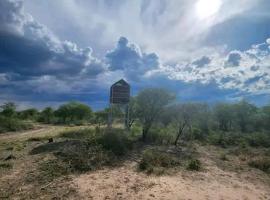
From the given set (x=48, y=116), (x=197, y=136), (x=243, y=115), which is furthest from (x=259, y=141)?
(x=48, y=116)

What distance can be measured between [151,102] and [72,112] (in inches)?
1701

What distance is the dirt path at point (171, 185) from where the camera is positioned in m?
7.57

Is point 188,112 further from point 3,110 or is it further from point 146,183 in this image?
point 3,110

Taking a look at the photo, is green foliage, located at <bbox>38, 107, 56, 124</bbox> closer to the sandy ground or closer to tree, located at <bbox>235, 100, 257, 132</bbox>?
tree, located at <bbox>235, 100, 257, 132</bbox>

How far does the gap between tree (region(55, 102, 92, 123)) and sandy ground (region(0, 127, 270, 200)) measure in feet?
166

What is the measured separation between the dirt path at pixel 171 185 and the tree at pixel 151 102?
34.1ft

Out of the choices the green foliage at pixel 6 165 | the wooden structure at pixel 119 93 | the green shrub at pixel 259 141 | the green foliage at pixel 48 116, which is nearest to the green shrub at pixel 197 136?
the green shrub at pixel 259 141

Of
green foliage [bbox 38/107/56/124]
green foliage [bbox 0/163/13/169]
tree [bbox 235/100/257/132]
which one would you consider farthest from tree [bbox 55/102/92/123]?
green foliage [bbox 0/163/13/169]

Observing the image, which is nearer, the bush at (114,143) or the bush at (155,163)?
the bush at (155,163)

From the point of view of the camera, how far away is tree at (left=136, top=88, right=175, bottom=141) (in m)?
20.7

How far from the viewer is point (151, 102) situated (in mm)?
21062

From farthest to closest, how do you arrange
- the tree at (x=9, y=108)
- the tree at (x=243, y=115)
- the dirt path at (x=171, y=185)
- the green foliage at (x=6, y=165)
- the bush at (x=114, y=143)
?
the tree at (x=9, y=108)
the tree at (x=243, y=115)
the bush at (x=114, y=143)
the green foliage at (x=6, y=165)
the dirt path at (x=171, y=185)

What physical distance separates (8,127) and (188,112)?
2296 cm

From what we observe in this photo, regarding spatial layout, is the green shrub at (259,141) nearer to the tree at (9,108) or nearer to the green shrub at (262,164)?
the green shrub at (262,164)
